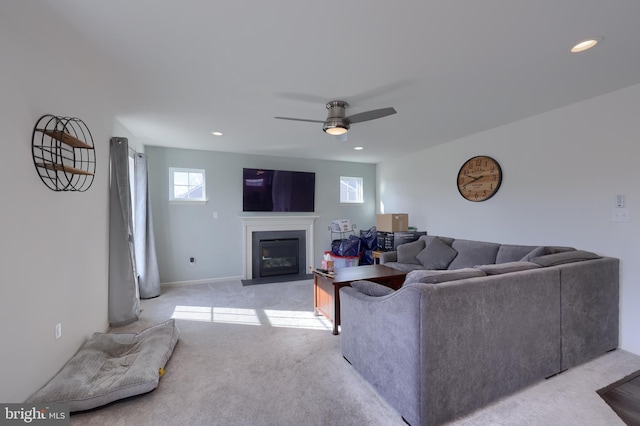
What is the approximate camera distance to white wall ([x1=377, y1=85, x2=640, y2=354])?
2.51 m

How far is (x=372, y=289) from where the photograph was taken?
2127mm

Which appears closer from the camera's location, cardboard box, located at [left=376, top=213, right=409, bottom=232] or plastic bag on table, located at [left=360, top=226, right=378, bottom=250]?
cardboard box, located at [left=376, top=213, right=409, bottom=232]

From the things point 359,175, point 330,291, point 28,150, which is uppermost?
point 359,175

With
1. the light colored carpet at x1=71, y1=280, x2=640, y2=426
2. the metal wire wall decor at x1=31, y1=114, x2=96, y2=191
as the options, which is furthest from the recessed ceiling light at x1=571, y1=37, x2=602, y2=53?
the metal wire wall decor at x1=31, y1=114, x2=96, y2=191

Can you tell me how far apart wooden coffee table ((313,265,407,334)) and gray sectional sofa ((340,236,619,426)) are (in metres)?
0.54

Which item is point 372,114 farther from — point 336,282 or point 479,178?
point 479,178

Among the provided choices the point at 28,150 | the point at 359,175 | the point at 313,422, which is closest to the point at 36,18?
the point at 28,150

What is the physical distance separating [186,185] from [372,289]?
4.10 m

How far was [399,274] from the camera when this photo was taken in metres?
3.34

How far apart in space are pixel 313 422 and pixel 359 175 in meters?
5.16

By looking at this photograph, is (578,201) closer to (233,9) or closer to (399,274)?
(399,274)

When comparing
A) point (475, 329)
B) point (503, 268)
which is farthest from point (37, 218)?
point (503, 268)

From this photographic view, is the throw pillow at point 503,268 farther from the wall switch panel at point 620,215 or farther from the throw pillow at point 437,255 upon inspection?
the throw pillow at point 437,255

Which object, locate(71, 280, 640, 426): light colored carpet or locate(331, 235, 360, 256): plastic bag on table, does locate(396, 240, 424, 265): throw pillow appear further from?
locate(71, 280, 640, 426): light colored carpet
